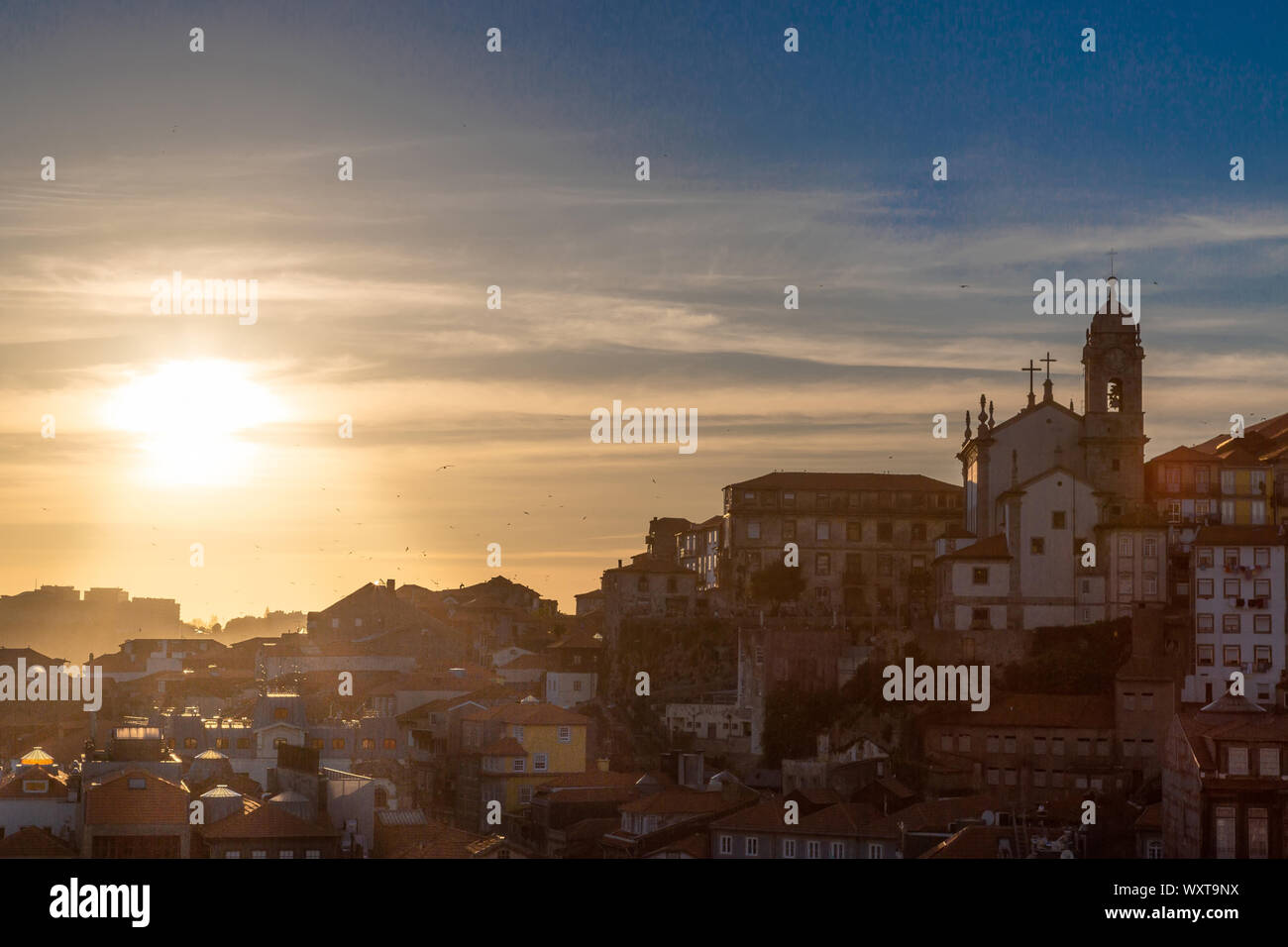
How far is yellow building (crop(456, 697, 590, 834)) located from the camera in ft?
206

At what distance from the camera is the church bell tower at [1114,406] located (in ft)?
213

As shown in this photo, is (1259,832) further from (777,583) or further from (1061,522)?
(777,583)

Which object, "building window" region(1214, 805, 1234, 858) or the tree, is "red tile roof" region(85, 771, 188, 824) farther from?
the tree

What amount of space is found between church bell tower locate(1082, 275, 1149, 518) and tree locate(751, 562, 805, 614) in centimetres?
1360

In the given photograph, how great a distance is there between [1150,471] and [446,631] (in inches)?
1683

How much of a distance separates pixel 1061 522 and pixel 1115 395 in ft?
22.4

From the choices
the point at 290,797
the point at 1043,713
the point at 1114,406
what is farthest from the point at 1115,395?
the point at 290,797

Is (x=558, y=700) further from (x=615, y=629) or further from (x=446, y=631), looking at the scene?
(x=446, y=631)

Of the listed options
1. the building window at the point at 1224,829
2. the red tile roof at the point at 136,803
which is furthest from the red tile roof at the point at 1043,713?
the red tile roof at the point at 136,803

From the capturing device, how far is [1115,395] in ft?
218

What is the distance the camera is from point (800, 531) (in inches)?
2938

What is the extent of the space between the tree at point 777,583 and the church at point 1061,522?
8.89m

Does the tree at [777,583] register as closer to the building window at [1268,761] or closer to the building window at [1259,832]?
the building window at [1268,761]
